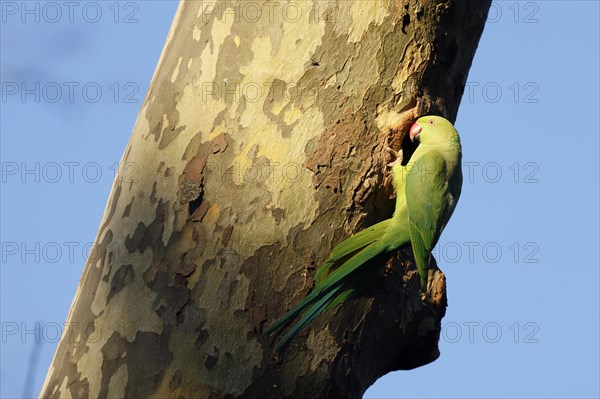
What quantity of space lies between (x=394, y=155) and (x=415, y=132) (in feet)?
0.52

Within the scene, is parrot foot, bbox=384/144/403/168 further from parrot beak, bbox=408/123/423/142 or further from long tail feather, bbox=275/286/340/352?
long tail feather, bbox=275/286/340/352

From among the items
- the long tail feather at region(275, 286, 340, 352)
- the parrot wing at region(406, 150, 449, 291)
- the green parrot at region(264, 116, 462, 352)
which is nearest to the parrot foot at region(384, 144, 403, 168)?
the green parrot at region(264, 116, 462, 352)

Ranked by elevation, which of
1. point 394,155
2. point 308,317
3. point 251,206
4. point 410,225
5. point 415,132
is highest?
point 415,132

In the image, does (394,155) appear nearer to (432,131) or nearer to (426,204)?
(432,131)

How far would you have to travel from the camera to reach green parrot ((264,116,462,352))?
2.27 metres

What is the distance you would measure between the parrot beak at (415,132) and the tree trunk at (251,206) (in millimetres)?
58

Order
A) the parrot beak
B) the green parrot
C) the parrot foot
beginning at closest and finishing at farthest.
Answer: the green parrot
the parrot foot
the parrot beak

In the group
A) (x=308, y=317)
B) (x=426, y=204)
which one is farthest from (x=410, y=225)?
(x=308, y=317)

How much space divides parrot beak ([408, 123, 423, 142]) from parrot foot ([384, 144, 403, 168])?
0.31ft

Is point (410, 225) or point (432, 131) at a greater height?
point (432, 131)

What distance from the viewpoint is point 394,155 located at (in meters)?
2.55

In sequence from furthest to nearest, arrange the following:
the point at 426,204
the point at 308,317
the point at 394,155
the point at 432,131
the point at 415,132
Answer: the point at 426,204 → the point at 432,131 → the point at 415,132 → the point at 394,155 → the point at 308,317

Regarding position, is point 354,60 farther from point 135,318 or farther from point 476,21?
point 135,318

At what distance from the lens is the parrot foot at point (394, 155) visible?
2492 mm
